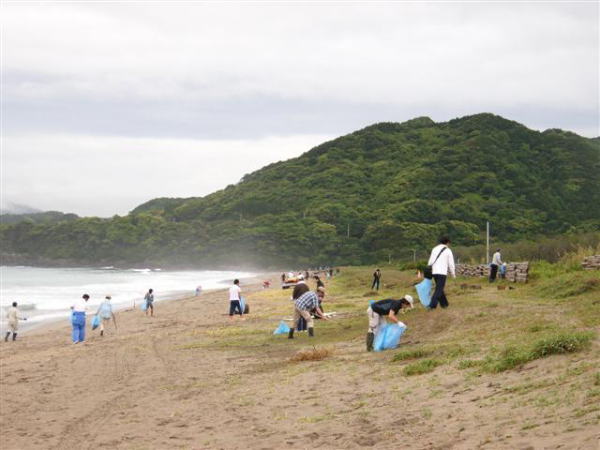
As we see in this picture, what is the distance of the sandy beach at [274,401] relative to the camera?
22.5 feet

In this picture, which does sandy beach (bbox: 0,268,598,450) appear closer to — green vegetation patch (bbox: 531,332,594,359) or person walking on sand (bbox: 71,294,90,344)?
green vegetation patch (bbox: 531,332,594,359)

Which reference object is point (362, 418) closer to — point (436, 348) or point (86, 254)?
point (436, 348)

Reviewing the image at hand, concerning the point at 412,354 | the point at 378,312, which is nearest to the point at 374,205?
the point at 378,312

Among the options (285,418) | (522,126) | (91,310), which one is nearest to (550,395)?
(285,418)

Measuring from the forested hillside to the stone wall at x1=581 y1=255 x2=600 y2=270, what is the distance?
178ft

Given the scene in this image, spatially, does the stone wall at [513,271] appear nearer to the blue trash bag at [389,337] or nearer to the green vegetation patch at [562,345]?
the blue trash bag at [389,337]

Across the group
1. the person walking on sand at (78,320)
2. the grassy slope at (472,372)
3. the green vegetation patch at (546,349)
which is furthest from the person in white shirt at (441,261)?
the person walking on sand at (78,320)

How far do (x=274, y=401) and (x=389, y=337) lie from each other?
3584 millimetres

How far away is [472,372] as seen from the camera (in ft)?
29.9

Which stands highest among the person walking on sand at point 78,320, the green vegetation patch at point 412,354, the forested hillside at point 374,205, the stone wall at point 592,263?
the forested hillside at point 374,205

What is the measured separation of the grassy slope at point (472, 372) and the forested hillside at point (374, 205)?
62973mm

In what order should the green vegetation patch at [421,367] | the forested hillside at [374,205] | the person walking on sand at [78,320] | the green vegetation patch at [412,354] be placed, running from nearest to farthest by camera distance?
the green vegetation patch at [421,367] → the green vegetation patch at [412,354] → the person walking on sand at [78,320] → the forested hillside at [374,205]

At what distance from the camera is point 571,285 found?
17391mm

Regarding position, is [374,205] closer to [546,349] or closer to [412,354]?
[412,354]
